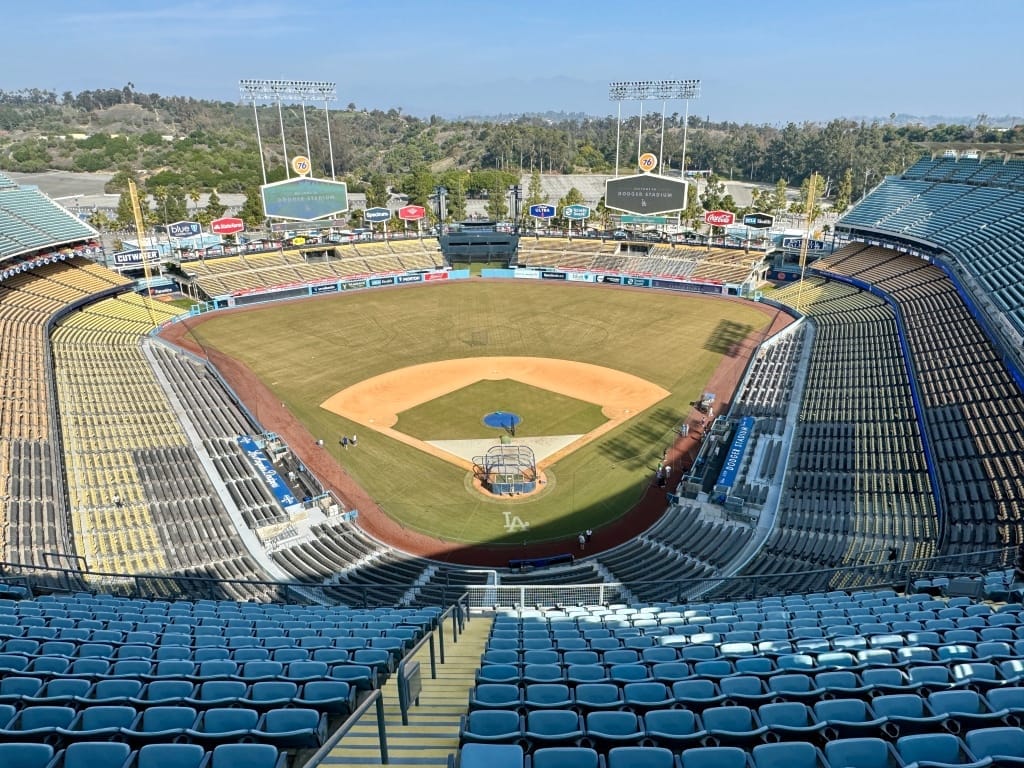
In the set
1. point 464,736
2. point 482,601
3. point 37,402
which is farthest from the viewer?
point 37,402

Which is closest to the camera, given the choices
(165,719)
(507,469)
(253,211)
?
(165,719)

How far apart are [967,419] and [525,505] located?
22.4 metres

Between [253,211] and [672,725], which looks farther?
[253,211]

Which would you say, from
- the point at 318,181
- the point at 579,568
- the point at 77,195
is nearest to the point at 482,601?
the point at 579,568

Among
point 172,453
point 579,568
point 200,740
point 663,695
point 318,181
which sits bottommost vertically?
point 579,568

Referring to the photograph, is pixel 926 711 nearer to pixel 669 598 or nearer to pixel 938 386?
pixel 669 598

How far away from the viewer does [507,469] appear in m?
36.6

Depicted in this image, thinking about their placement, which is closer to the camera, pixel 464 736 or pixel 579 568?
pixel 464 736

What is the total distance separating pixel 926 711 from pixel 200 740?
9.95 m

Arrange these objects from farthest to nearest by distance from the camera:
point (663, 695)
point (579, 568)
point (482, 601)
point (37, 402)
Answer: point (37, 402) → point (579, 568) → point (482, 601) → point (663, 695)

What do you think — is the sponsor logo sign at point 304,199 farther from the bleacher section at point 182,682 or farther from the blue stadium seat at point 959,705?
the blue stadium seat at point 959,705

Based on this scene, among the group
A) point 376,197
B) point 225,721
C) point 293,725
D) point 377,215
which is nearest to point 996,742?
point 293,725

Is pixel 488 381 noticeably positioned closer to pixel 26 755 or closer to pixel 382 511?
pixel 382 511

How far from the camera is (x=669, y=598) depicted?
23.9 metres
